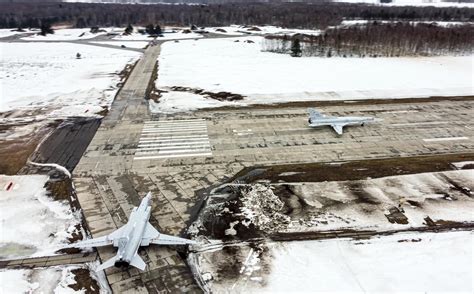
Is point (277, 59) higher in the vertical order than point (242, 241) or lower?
higher

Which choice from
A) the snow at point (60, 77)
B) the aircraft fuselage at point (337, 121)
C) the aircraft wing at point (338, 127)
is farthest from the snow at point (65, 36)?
the aircraft wing at point (338, 127)

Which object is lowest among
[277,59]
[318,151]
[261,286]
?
[261,286]

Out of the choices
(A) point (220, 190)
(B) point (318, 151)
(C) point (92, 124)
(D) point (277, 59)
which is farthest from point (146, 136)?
(D) point (277, 59)

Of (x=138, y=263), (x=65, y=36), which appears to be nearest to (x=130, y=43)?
(x=65, y=36)

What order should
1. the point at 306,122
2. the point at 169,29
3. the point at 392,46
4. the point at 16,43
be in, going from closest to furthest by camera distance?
the point at 306,122, the point at 392,46, the point at 16,43, the point at 169,29

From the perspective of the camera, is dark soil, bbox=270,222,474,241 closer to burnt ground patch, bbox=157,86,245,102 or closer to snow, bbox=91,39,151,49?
burnt ground patch, bbox=157,86,245,102

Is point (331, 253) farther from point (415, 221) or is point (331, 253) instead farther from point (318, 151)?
point (318, 151)
